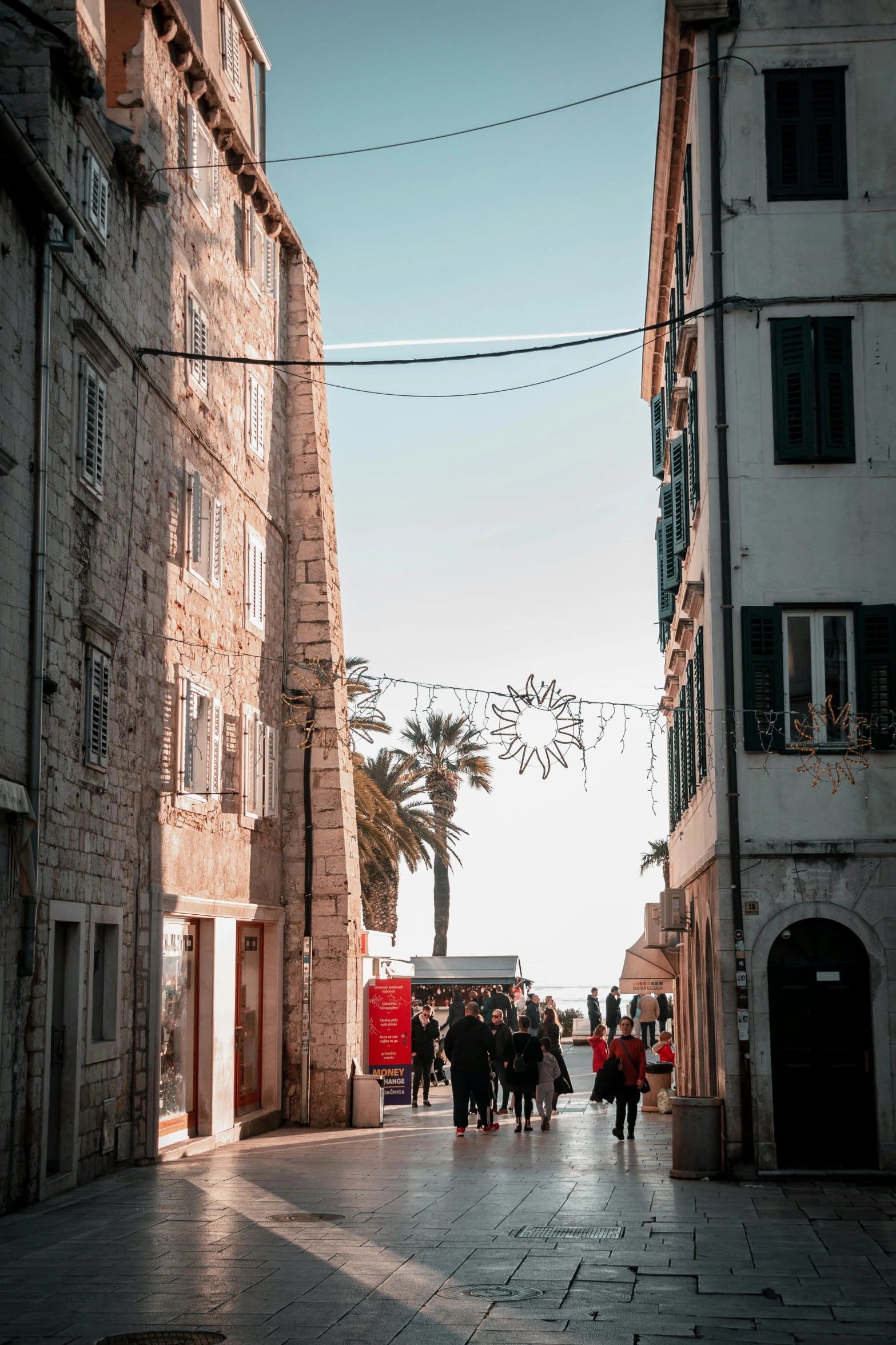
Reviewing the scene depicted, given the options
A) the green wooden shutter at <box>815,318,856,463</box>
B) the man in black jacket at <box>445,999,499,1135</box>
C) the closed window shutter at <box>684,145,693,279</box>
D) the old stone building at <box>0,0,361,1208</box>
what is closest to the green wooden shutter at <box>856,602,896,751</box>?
the green wooden shutter at <box>815,318,856,463</box>

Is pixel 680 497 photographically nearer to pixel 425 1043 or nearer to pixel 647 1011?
pixel 425 1043

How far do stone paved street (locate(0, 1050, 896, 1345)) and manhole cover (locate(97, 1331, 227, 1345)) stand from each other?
126 millimetres

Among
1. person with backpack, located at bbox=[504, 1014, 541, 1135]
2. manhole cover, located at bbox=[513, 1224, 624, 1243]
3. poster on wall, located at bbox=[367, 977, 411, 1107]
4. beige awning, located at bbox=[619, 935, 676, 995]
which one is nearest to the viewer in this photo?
manhole cover, located at bbox=[513, 1224, 624, 1243]

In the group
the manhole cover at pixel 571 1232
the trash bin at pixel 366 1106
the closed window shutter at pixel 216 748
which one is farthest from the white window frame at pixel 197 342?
the manhole cover at pixel 571 1232

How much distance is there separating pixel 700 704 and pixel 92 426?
8.12 meters

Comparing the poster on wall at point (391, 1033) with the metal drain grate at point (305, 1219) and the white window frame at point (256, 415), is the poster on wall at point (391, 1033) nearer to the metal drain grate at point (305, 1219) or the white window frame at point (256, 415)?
the white window frame at point (256, 415)

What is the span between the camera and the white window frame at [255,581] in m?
22.0

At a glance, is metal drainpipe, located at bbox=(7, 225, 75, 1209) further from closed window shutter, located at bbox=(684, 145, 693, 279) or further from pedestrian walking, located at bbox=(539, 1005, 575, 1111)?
pedestrian walking, located at bbox=(539, 1005, 575, 1111)

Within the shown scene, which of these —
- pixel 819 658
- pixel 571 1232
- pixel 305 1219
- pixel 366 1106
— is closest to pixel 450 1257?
pixel 571 1232

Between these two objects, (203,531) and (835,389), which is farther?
(203,531)

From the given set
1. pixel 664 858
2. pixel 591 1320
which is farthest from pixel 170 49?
pixel 664 858

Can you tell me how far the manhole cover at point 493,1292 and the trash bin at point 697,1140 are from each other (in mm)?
6239

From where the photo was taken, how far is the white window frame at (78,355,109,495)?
50.7 feet

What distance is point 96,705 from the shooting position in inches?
617
